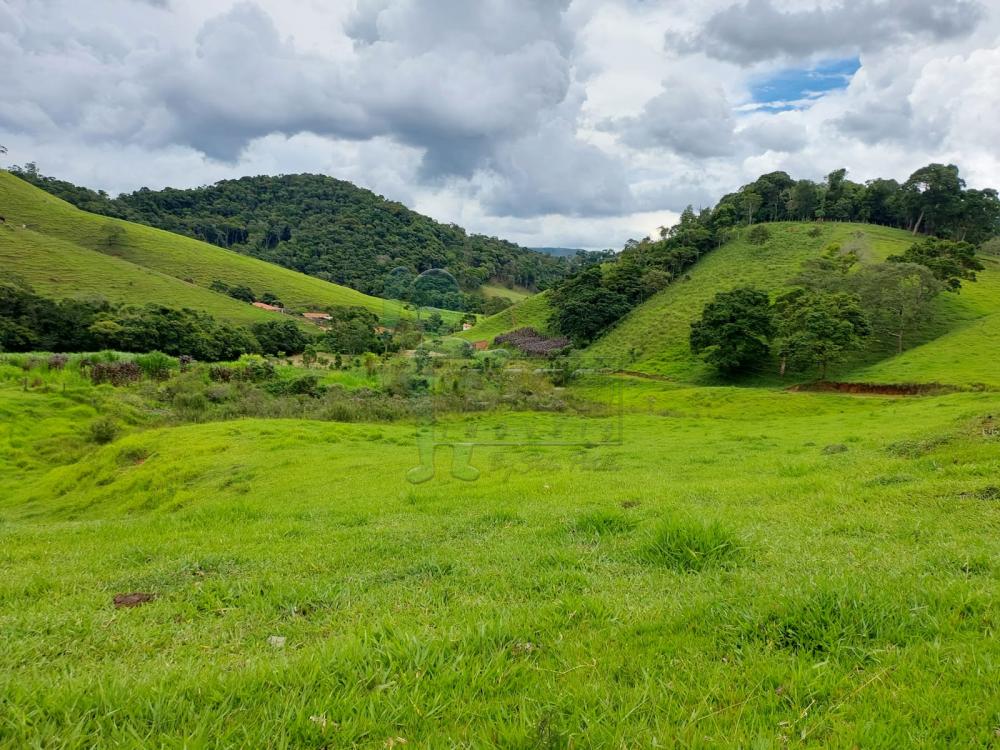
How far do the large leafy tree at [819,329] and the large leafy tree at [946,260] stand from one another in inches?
491

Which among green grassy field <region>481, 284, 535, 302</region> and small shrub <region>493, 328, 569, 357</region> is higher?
green grassy field <region>481, 284, 535, 302</region>

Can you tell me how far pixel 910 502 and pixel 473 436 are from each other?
2083 cm

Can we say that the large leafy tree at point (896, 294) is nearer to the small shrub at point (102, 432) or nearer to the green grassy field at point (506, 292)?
the small shrub at point (102, 432)

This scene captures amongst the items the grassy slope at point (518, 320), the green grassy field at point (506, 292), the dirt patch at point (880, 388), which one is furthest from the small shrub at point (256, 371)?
the green grassy field at point (506, 292)

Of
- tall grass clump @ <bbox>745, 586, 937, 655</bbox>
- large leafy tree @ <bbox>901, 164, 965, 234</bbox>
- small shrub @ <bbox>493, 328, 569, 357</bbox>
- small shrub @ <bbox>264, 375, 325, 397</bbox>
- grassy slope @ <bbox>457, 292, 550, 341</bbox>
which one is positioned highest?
large leafy tree @ <bbox>901, 164, 965, 234</bbox>

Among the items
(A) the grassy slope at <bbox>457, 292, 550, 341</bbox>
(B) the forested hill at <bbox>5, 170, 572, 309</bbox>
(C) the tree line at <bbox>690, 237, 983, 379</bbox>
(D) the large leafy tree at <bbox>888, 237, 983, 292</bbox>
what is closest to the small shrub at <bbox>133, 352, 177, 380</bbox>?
(A) the grassy slope at <bbox>457, 292, 550, 341</bbox>

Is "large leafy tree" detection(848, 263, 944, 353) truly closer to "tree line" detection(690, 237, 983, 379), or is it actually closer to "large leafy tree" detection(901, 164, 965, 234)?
"tree line" detection(690, 237, 983, 379)

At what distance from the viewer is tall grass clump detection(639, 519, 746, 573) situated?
4.73m

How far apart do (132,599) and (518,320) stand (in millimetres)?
83654

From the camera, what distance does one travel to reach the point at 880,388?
40.7 m

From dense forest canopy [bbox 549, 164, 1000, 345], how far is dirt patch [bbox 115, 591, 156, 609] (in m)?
68.6

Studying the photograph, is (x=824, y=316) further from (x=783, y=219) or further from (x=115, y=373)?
(x=783, y=219)

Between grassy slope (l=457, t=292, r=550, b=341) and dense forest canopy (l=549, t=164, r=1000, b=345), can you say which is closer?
dense forest canopy (l=549, t=164, r=1000, b=345)

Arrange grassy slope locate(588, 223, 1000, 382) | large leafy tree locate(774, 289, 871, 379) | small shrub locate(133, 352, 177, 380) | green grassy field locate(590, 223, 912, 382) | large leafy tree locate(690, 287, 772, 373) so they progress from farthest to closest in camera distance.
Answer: green grassy field locate(590, 223, 912, 382) → grassy slope locate(588, 223, 1000, 382) → large leafy tree locate(690, 287, 772, 373) → large leafy tree locate(774, 289, 871, 379) → small shrub locate(133, 352, 177, 380)
